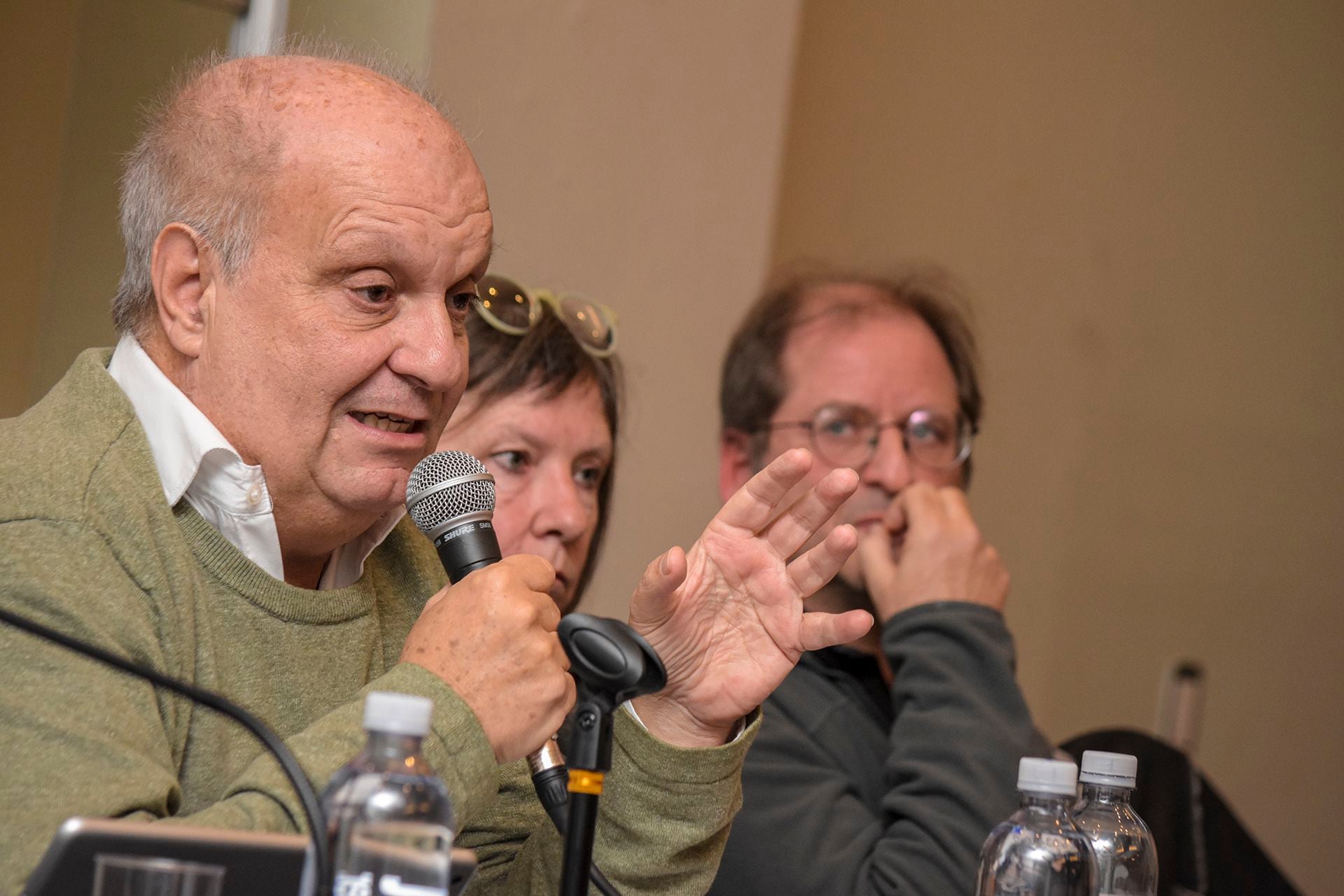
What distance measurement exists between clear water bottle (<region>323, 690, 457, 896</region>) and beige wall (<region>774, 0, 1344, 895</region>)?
9.24 ft

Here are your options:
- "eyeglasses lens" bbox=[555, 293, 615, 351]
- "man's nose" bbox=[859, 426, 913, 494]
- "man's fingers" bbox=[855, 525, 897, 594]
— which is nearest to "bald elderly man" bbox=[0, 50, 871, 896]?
"eyeglasses lens" bbox=[555, 293, 615, 351]

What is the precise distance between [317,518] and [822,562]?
51cm

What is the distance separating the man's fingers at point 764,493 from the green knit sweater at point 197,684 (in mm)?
231

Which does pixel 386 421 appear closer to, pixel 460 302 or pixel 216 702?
pixel 460 302

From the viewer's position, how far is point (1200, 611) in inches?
172

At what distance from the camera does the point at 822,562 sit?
1.44m

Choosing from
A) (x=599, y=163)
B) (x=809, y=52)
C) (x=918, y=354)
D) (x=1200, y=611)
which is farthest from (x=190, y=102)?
(x=1200, y=611)

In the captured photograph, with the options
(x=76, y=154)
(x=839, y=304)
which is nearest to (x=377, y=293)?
(x=76, y=154)

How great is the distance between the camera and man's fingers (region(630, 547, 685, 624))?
132cm

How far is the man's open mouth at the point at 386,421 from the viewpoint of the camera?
1.37m

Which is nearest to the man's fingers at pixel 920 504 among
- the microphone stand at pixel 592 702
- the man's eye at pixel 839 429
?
the man's eye at pixel 839 429

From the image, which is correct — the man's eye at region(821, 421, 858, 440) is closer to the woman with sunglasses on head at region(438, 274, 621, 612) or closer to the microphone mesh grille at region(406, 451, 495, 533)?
the woman with sunglasses on head at region(438, 274, 621, 612)

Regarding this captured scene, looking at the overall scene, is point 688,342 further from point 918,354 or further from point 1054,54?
point 1054,54

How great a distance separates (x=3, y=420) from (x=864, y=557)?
148 cm
